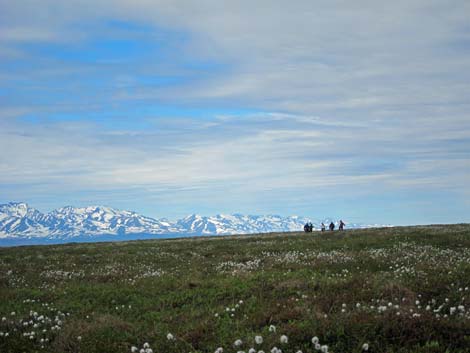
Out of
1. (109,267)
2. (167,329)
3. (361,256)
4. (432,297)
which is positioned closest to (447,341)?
(432,297)

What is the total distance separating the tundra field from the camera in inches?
Answer: 376

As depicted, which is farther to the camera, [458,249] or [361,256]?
[458,249]

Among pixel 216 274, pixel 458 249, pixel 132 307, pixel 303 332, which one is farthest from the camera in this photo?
pixel 458 249

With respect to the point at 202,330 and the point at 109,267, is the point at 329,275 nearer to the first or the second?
the point at 202,330

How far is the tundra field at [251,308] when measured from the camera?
9547 mm

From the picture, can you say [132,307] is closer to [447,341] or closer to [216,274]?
[216,274]

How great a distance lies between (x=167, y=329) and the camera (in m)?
11.8

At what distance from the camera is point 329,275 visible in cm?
1781

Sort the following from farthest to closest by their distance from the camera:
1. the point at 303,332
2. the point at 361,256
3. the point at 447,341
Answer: the point at 361,256
the point at 303,332
the point at 447,341

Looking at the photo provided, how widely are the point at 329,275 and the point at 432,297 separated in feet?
17.9

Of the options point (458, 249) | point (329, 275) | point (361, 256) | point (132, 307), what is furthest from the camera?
point (458, 249)

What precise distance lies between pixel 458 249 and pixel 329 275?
11.0 metres

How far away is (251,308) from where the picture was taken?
13.0 meters

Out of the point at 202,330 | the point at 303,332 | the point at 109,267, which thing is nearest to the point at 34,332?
the point at 202,330
